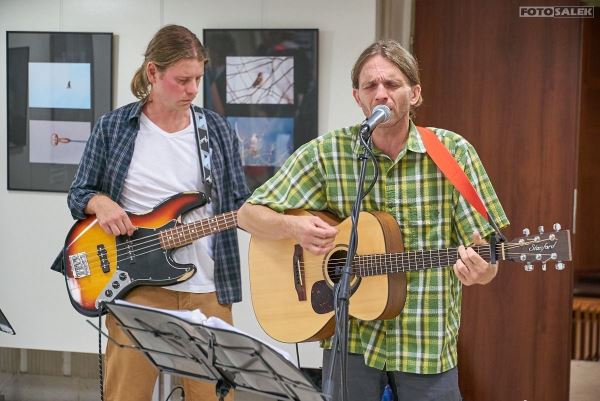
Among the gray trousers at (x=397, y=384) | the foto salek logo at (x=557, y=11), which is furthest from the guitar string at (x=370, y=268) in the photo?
the foto salek logo at (x=557, y=11)

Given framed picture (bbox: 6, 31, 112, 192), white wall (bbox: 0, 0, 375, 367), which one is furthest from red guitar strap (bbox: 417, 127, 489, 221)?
framed picture (bbox: 6, 31, 112, 192)

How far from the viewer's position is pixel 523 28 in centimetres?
470

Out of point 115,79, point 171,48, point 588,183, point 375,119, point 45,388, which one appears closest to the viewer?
point 375,119

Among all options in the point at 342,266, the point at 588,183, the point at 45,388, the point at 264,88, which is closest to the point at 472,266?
the point at 342,266

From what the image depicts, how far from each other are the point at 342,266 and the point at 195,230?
2.35 feet

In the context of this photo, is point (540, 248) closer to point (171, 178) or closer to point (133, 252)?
point (171, 178)

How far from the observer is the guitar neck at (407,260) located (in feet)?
8.21

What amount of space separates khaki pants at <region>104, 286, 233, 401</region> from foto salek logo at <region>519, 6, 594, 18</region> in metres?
2.31

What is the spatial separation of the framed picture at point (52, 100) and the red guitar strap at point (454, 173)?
257cm

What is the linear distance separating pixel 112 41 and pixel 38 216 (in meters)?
0.98

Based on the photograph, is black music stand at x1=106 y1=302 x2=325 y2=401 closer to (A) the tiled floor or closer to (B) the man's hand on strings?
(B) the man's hand on strings

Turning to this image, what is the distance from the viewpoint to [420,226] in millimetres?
2615

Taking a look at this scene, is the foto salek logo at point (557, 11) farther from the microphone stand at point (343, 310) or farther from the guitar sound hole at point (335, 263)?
the microphone stand at point (343, 310)

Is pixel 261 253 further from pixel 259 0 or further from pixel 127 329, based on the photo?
pixel 259 0
